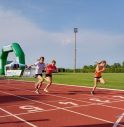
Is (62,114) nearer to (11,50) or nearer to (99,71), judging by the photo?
(99,71)

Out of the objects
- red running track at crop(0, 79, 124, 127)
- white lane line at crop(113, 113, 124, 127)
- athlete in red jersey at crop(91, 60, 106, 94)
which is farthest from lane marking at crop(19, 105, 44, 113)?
athlete in red jersey at crop(91, 60, 106, 94)

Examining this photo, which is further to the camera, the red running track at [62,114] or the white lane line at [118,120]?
the red running track at [62,114]

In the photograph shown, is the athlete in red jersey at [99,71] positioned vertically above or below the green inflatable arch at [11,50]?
below

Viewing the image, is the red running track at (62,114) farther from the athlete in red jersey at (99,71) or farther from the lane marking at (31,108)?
the athlete in red jersey at (99,71)

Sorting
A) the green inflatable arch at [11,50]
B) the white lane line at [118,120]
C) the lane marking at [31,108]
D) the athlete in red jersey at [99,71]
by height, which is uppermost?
the green inflatable arch at [11,50]

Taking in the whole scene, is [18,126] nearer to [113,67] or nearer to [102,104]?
[102,104]

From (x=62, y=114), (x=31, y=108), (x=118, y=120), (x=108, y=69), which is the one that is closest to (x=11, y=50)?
(x=108, y=69)

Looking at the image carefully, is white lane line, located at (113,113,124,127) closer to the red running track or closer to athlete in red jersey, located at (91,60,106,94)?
the red running track

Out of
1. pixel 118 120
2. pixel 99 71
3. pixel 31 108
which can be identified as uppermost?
pixel 99 71

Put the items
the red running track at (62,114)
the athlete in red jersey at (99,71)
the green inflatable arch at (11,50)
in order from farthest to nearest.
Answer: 1. the green inflatable arch at (11,50)
2. the athlete in red jersey at (99,71)
3. the red running track at (62,114)

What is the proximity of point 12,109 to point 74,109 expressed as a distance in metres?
2.19

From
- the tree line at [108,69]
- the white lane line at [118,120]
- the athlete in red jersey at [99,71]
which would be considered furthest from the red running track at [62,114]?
the tree line at [108,69]

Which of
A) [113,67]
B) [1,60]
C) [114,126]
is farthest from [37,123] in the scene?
[113,67]

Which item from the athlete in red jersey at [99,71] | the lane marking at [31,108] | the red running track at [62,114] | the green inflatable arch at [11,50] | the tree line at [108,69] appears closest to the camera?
the red running track at [62,114]
